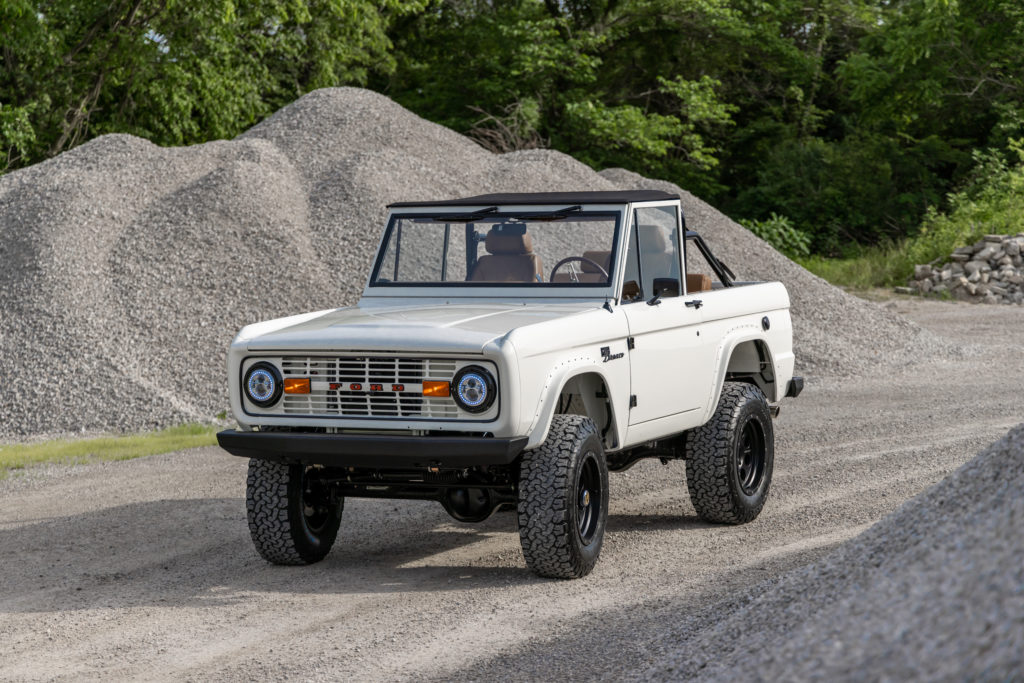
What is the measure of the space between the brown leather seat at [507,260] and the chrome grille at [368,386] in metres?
1.51

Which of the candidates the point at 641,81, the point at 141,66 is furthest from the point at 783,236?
the point at 141,66

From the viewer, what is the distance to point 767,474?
769 cm

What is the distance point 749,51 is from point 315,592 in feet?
101

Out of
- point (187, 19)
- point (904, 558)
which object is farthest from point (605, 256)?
point (187, 19)

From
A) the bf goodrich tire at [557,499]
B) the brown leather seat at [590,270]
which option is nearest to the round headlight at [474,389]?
the bf goodrich tire at [557,499]

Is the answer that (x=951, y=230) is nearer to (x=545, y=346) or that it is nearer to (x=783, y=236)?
(x=783, y=236)

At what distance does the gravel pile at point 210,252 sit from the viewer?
1271 cm

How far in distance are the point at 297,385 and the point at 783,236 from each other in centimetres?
2519

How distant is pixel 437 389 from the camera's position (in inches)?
226

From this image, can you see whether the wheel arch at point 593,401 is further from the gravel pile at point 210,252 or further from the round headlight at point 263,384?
the gravel pile at point 210,252

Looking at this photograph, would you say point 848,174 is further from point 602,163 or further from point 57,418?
point 57,418

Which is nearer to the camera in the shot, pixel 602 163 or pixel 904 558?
Result: pixel 904 558

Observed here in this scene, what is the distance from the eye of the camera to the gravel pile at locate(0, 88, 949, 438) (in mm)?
12711

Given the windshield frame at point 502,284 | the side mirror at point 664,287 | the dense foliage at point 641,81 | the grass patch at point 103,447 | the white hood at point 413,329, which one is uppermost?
the dense foliage at point 641,81
